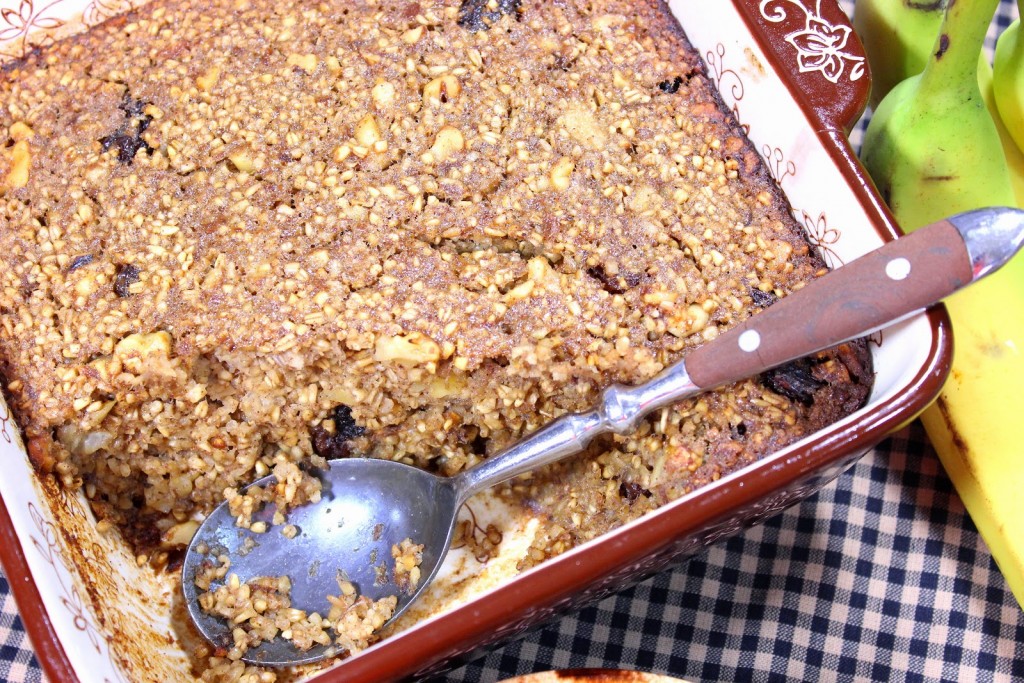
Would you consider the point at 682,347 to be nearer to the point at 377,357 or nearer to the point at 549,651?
the point at 377,357

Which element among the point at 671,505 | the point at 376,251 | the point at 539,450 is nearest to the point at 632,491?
the point at 539,450

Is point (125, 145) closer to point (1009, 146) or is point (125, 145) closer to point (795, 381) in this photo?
point (795, 381)

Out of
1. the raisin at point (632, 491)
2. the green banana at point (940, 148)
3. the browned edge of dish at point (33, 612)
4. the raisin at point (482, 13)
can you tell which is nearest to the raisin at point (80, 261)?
the browned edge of dish at point (33, 612)

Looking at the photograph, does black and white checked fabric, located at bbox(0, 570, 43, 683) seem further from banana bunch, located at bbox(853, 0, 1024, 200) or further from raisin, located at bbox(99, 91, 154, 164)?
banana bunch, located at bbox(853, 0, 1024, 200)

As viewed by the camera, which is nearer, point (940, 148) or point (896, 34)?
point (940, 148)

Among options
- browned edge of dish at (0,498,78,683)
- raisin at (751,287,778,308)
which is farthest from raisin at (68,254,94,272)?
raisin at (751,287,778,308)

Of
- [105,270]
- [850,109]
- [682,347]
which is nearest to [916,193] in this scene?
[850,109]

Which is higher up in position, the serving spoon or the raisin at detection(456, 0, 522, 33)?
the raisin at detection(456, 0, 522, 33)

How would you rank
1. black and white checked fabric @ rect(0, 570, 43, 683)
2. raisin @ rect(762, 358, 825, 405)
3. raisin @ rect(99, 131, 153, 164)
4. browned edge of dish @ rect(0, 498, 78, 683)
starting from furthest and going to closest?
1. black and white checked fabric @ rect(0, 570, 43, 683)
2. raisin @ rect(99, 131, 153, 164)
3. raisin @ rect(762, 358, 825, 405)
4. browned edge of dish @ rect(0, 498, 78, 683)
